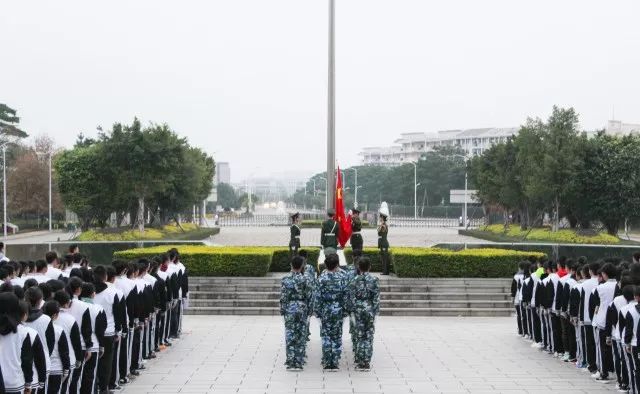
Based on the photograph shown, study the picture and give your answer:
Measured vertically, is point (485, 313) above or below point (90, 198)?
below

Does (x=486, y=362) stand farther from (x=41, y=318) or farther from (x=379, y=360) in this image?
(x=41, y=318)

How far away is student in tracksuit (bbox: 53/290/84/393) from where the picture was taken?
28.6ft

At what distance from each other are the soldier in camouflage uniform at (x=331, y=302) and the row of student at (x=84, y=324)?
256 cm

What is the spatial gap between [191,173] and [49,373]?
3975 centimetres

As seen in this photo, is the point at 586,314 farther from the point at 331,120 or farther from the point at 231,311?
the point at 331,120

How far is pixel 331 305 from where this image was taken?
1186cm

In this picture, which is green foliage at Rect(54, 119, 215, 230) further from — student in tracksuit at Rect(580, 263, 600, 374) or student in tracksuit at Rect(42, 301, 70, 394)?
student in tracksuit at Rect(42, 301, 70, 394)

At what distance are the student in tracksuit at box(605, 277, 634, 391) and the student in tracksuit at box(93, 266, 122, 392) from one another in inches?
246

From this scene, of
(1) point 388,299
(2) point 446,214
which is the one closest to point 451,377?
(1) point 388,299

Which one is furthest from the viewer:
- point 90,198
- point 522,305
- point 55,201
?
point 55,201

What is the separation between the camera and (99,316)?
951 cm

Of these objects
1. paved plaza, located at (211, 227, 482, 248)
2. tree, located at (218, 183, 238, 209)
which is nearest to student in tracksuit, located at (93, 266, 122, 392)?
paved plaza, located at (211, 227, 482, 248)

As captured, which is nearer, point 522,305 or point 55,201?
point 522,305

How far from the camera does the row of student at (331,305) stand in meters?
11.9
